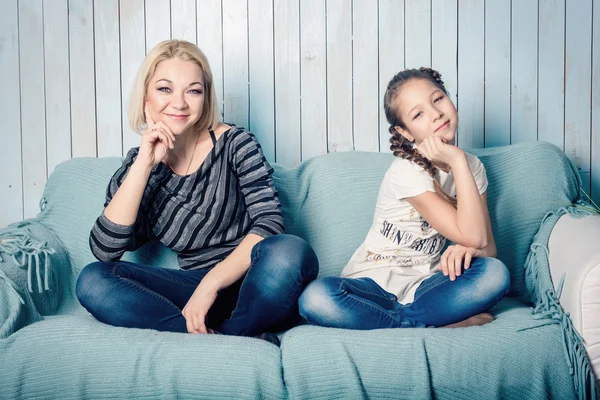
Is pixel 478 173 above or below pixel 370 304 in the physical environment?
above

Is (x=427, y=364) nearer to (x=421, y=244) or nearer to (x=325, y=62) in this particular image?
(x=421, y=244)

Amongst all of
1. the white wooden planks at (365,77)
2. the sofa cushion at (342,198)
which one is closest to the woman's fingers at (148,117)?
the sofa cushion at (342,198)

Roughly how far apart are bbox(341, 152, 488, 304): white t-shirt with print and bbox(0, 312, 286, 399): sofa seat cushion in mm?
398

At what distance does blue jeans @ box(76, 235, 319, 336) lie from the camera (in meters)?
1.36

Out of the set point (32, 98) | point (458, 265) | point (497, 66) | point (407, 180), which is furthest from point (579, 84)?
point (32, 98)

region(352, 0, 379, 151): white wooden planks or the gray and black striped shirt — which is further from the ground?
region(352, 0, 379, 151): white wooden planks

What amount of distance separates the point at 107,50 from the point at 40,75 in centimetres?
26

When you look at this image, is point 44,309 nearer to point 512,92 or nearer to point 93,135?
point 93,135

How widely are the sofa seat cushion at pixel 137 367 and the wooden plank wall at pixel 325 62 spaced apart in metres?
1.04

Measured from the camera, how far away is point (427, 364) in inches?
47.7

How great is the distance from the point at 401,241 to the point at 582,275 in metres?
0.43

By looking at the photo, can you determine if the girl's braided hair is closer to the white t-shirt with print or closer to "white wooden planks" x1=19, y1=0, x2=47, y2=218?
the white t-shirt with print

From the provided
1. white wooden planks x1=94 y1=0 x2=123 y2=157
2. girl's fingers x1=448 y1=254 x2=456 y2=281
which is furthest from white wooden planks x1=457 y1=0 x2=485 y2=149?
white wooden planks x1=94 y1=0 x2=123 y2=157

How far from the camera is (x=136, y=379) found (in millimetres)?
1201
